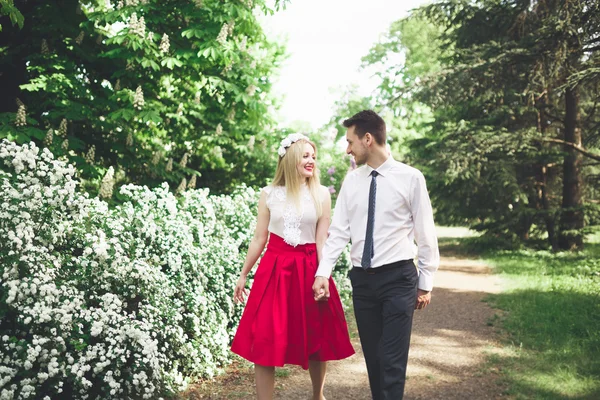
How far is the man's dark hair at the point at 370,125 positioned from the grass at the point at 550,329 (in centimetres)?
296

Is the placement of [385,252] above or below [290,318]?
above

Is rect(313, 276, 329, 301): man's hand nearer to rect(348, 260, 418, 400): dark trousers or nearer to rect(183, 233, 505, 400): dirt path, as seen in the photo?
rect(348, 260, 418, 400): dark trousers

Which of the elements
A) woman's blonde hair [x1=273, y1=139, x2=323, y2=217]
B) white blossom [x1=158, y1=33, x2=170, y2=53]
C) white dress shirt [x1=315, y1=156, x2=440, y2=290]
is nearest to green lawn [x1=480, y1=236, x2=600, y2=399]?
white dress shirt [x1=315, y1=156, x2=440, y2=290]

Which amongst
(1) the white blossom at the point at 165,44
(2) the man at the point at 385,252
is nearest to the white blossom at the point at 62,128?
(1) the white blossom at the point at 165,44

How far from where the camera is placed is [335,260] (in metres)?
3.82

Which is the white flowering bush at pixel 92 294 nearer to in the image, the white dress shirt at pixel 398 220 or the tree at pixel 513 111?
the white dress shirt at pixel 398 220

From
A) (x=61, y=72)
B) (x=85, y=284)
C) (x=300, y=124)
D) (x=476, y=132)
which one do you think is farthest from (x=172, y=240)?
(x=300, y=124)

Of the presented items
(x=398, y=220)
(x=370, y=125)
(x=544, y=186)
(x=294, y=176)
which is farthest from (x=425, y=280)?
(x=544, y=186)

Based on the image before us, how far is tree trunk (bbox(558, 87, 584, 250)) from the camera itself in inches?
608

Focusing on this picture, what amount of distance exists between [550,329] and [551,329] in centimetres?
1

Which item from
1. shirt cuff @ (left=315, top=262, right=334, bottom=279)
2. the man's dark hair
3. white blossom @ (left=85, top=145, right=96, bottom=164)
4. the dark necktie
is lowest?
shirt cuff @ (left=315, top=262, right=334, bottom=279)

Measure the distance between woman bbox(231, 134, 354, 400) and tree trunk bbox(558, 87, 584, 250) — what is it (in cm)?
1311

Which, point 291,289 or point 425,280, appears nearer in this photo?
point 425,280

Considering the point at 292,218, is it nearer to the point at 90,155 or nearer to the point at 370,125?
the point at 370,125
